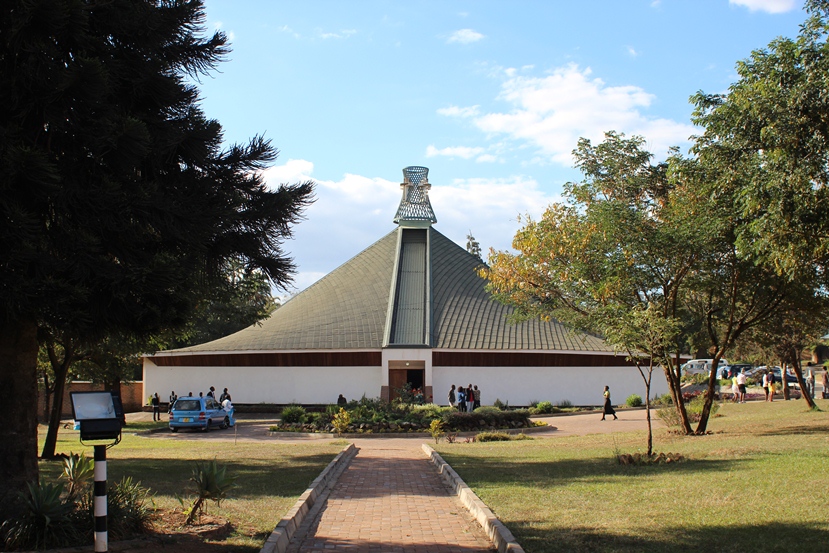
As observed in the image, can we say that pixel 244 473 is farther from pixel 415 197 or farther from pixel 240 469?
pixel 415 197

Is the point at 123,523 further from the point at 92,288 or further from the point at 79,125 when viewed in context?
the point at 79,125

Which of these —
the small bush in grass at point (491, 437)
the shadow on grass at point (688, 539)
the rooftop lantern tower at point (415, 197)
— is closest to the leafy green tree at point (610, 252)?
the small bush in grass at point (491, 437)

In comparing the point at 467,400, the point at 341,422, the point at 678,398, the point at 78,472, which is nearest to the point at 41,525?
the point at 78,472

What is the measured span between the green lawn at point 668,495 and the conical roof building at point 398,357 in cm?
2262

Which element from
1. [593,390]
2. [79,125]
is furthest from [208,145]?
[593,390]

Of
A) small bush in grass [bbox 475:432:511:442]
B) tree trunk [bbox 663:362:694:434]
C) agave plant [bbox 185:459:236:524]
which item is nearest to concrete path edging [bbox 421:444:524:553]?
agave plant [bbox 185:459:236:524]

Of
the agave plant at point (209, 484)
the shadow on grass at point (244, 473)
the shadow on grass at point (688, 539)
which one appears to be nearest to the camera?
the shadow on grass at point (688, 539)

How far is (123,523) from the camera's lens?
761 cm

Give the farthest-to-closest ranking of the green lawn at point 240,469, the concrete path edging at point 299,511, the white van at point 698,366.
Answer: the white van at point 698,366, the green lawn at point 240,469, the concrete path edging at point 299,511

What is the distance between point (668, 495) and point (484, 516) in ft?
10.1

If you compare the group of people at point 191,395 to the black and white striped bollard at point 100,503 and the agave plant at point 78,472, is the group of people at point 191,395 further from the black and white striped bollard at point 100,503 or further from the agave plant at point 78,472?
the black and white striped bollard at point 100,503

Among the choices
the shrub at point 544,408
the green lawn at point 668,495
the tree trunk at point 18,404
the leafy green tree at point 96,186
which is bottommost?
the shrub at point 544,408

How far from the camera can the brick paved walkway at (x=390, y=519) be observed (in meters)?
8.19

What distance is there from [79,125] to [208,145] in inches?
76.6
